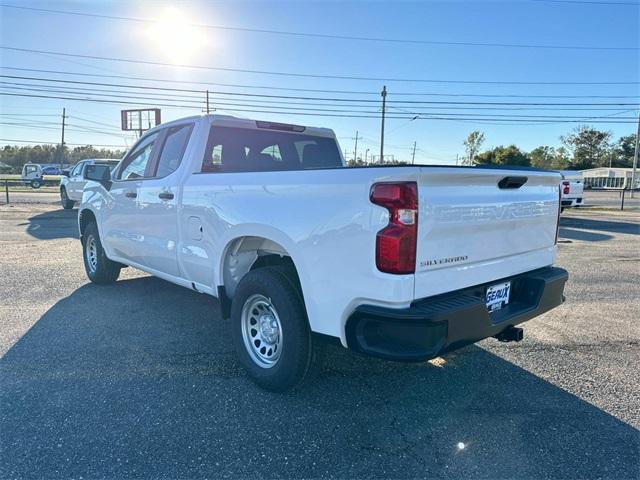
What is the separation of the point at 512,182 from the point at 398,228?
1.10 metres

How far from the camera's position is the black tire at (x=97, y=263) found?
578cm

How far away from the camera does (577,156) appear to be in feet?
303

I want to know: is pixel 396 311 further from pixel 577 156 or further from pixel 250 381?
pixel 577 156

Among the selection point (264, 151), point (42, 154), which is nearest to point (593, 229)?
point (264, 151)

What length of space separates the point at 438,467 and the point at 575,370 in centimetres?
181

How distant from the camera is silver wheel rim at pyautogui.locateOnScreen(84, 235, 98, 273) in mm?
5979

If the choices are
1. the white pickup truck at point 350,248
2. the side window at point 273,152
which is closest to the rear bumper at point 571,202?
the white pickup truck at point 350,248

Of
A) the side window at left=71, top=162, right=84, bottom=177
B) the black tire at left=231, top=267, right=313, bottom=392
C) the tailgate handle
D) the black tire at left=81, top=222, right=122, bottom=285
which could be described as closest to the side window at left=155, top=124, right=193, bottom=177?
the black tire at left=231, top=267, right=313, bottom=392

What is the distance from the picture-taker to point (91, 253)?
→ 6.12 m

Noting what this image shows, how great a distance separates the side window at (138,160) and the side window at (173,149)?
0.31 m

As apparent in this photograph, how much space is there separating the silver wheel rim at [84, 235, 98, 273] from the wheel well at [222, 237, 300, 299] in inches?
125

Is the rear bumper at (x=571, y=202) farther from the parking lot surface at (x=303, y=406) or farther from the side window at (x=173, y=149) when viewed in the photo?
the side window at (x=173, y=149)

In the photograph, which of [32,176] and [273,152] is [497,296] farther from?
[32,176]

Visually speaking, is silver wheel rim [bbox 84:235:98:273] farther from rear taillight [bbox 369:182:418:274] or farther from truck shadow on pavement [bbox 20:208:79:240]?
truck shadow on pavement [bbox 20:208:79:240]
